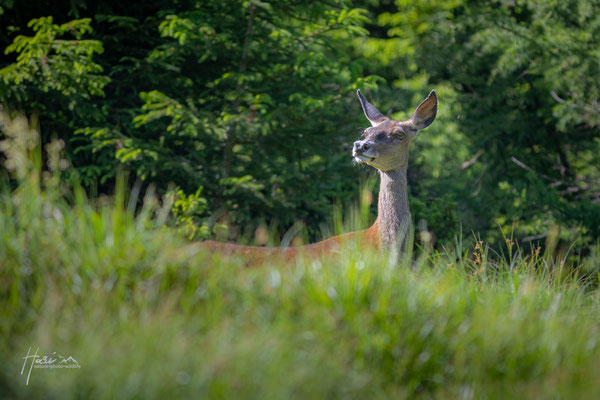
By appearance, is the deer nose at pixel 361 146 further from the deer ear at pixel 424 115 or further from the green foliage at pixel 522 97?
the green foliage at pixel 522 97

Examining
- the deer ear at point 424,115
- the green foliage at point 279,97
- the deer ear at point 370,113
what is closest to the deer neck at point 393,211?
the deer ear at point 424,115

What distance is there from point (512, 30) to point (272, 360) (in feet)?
36.3

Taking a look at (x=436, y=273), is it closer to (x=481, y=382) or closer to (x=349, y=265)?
(x=349, y=265)

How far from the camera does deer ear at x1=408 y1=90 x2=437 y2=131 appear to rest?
635 cm

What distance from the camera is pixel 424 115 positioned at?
6438 millimetres

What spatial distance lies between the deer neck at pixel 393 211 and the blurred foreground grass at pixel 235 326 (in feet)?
5.24

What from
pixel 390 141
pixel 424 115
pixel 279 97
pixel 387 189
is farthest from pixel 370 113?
pixel 279 97

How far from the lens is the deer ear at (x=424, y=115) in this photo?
6348 millimetres

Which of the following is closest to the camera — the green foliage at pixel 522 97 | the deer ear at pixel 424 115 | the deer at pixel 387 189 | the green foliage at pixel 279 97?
the deer at pixel 387 189

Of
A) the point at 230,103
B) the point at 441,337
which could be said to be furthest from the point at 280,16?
the point at 441,337

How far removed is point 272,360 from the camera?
2.95 metres

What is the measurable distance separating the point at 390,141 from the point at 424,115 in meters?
0.70

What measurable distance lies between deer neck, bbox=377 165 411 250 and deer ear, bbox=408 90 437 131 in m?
0.59

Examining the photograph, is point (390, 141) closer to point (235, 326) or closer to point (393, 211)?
point (393, 211)
